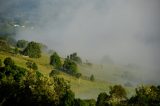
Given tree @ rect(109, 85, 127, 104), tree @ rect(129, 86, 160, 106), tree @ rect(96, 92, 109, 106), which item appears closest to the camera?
tree @ rect(129, 86, 160, 106)

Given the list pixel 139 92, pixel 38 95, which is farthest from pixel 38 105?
pixel 139 92

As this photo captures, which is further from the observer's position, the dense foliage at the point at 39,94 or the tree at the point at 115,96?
the tree at the point at 115,96

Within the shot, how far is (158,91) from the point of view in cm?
19000

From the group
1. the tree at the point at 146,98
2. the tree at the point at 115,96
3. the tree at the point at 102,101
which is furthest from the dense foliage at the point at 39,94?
the tree at the point at 146,98

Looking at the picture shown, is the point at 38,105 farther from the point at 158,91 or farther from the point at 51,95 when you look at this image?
the point at 158,91

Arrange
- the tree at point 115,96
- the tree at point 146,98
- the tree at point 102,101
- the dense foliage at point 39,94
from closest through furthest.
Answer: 1. the tree at point 146,98
2. the dense foliage at point 39,94
3. the tree at point 115,96
4. the tree at point 102,101

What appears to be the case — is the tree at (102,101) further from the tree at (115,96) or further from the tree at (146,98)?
the tree at (146,98)

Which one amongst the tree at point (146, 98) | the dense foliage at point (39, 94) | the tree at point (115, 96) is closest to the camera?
the tree at point (146, 98)

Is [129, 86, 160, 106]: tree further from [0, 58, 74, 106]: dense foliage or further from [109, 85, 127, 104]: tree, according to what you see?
[0, 58, 74, 106]: dense foliage

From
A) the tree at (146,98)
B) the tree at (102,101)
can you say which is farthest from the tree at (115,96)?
the tree at (146,98)

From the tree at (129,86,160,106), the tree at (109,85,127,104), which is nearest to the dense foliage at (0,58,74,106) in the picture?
the tree at (109,85,127,104)

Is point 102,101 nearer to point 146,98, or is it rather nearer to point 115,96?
point 115,96

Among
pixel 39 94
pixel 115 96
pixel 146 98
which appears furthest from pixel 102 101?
pixel 39 94

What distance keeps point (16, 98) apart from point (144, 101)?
56.3 metres
